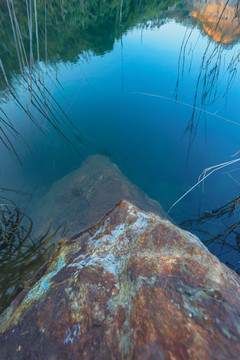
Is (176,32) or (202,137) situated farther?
(176,32)

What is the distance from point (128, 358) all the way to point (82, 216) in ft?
7.63

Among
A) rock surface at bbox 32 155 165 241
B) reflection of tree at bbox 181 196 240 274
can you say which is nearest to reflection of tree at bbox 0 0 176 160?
rock surface at bbox 32 155 165 241

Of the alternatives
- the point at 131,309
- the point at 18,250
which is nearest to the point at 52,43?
the point at 18,250

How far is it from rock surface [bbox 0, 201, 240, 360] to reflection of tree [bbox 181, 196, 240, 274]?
1.62 metres

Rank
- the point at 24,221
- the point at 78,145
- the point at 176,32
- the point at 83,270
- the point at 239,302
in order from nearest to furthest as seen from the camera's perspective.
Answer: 1. the point at 239,302
2. the point at 83,270
3. the point at 24,221
4. the point at 78,145
5. the point at 176,32

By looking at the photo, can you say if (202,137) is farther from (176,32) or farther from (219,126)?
(176,32)

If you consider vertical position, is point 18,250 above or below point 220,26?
below

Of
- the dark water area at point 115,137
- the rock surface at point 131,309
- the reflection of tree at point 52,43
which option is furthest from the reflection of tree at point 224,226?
the reflection of tree at point 52,43

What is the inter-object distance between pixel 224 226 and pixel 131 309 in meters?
2.62

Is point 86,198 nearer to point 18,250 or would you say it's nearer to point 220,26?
point 18,250

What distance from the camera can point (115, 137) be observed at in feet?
16.0

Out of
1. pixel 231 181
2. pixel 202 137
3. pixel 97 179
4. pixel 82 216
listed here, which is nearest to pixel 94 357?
pixel 82 216

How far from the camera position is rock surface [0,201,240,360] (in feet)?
3.00

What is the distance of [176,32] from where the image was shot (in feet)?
35.4
